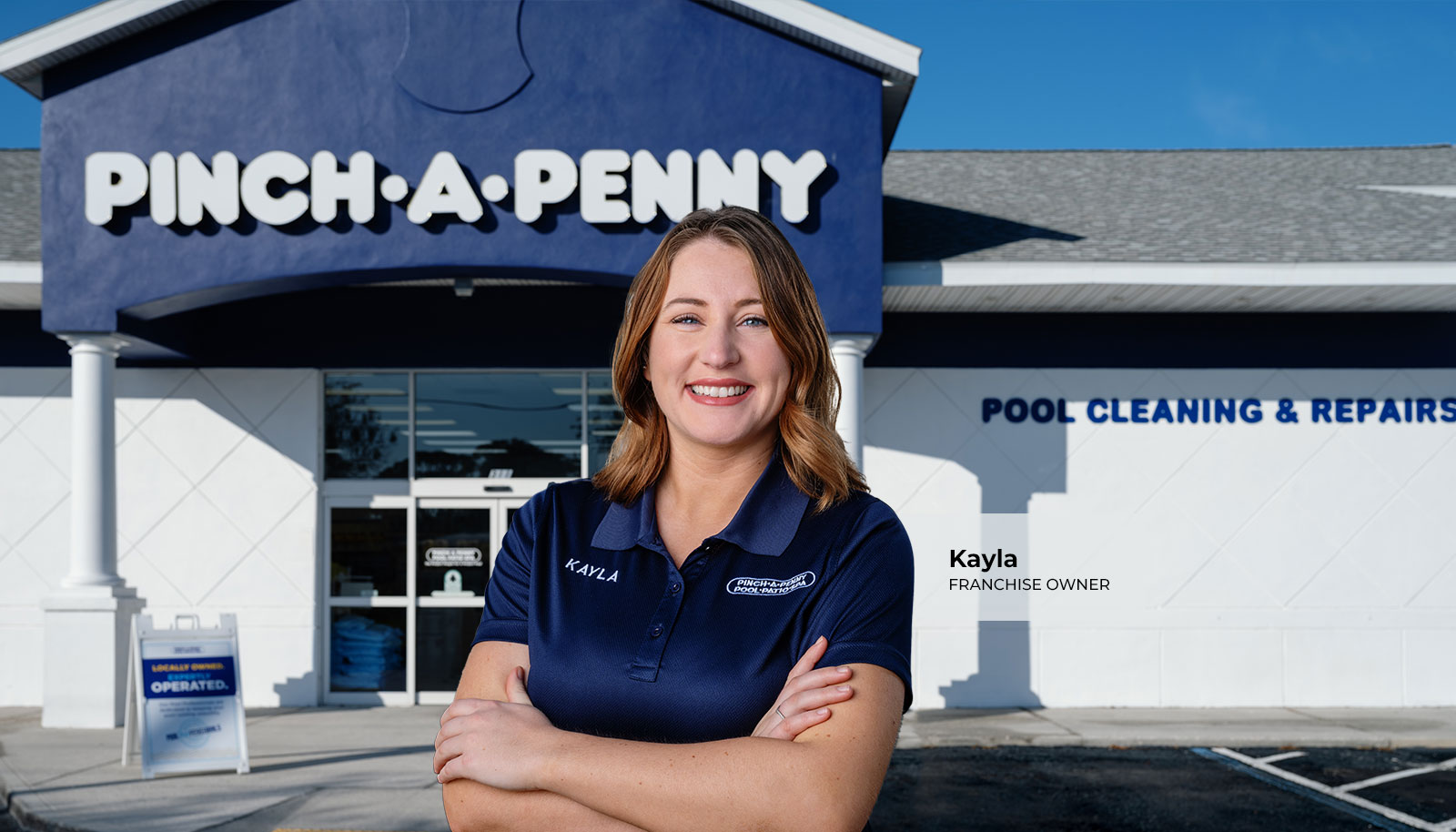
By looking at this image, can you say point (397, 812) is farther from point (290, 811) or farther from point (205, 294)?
point (205, 294)

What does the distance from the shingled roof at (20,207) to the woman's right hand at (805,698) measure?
11166mm

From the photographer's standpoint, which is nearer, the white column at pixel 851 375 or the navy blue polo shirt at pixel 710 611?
the navy blue polo shirt at pixel 710 611

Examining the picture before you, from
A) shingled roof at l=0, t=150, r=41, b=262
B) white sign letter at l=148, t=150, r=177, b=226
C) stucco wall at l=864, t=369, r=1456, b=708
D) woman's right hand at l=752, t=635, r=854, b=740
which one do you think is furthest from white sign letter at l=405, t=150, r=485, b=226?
woman's right hand at l=752, t=635, r=854, b=740

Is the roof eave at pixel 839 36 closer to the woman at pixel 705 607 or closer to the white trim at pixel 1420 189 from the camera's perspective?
the white trim at pixel 1420 189

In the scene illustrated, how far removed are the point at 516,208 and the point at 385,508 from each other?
418 centimetres

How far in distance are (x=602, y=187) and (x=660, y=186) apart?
1.63 ft

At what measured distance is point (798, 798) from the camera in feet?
6.70

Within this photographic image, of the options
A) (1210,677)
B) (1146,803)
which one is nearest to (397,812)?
(1146,803)

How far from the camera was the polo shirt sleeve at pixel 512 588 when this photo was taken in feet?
Result: 7.79

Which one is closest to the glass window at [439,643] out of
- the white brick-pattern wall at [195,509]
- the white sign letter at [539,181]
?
the white brick-pattern wall at [195,509]

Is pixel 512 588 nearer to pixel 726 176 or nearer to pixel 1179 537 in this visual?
pixel 726 176

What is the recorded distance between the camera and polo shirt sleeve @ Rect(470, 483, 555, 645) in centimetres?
237

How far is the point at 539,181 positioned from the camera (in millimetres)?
10281

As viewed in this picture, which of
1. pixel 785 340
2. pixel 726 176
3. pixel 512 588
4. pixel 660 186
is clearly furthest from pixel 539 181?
pixel 785 340
